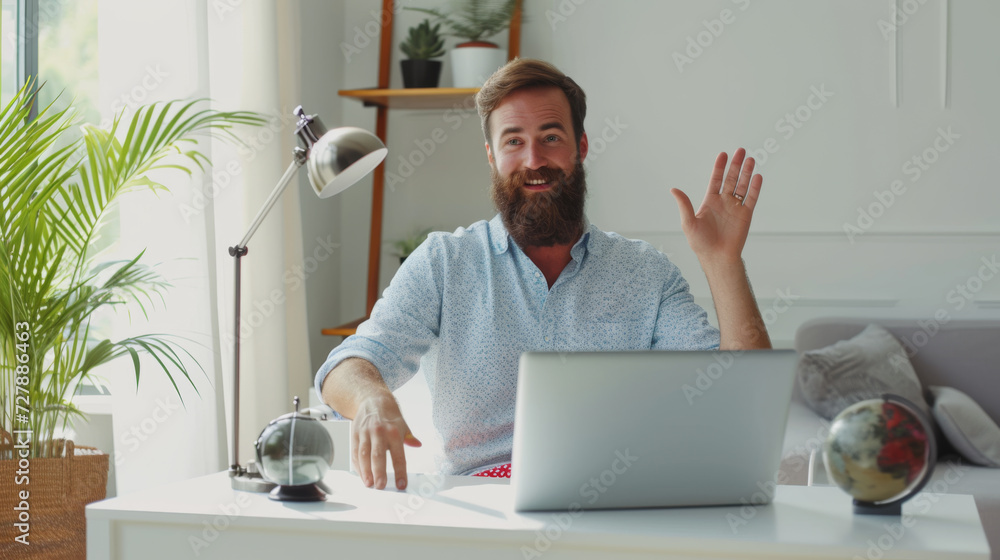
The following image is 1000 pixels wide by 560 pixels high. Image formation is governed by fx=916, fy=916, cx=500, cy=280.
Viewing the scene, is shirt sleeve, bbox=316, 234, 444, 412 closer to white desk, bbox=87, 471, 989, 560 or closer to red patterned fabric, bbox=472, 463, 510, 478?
red patterned fabric, bbox=472, 463, 510, 478

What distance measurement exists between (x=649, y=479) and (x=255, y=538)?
0.46 meters

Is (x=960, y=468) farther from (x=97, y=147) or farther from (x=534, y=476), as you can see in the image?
(x=97, y=147)

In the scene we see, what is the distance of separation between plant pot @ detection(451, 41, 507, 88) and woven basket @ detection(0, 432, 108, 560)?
1.67 metres

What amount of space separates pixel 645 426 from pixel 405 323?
798 mm

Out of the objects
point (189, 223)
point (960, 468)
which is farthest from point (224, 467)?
point (960, 468)

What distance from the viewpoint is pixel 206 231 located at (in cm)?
251

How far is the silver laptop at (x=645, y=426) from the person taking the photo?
1.00 m

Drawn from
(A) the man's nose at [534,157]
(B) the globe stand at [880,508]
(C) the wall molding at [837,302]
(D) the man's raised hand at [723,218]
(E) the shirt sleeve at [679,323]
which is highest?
(A) the man's nose at [534,157]

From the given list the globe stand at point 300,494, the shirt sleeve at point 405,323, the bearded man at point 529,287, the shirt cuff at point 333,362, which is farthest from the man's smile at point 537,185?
the globe stand at point 300,494

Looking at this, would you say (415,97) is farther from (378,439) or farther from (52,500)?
(378,439)

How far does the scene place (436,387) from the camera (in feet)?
5.89

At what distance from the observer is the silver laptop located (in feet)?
3.29

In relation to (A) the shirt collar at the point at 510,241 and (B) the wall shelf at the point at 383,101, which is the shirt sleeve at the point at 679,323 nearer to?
(A) the shirt collar at the point at 510,241

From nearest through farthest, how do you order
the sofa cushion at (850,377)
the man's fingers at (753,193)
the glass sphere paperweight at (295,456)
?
the glass sphere paperweight at (295,456)
the man's fingers at (753,193)
the sofa cushion at (850,377)
